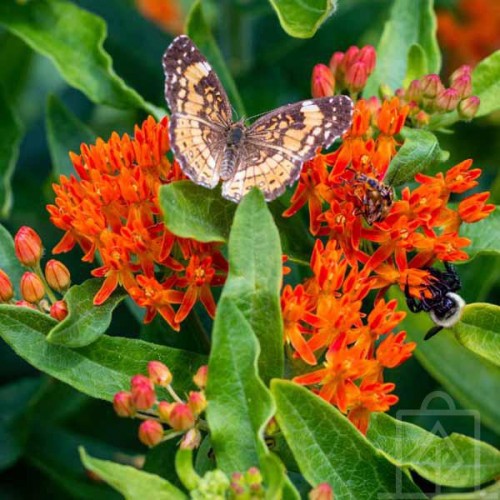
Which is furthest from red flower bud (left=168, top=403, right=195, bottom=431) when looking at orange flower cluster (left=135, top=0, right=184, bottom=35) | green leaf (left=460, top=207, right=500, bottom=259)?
orange flower cluster (left=135, top=0, right=184, bottom=35)

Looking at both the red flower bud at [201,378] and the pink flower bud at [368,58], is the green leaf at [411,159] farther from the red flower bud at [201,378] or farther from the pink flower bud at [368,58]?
the red flower bud at [201,378]

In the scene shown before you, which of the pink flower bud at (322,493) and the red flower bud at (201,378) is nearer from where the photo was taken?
the pink flower bud at (322,493)

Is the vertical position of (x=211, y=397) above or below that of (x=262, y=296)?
below

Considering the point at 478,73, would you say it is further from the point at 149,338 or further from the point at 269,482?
the point at 269,482

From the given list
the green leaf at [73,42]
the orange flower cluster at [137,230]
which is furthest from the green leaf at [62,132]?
the orange flower cluster at [137,230]

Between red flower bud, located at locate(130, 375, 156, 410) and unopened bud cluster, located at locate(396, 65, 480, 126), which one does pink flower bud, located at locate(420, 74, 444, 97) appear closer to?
unopened bud cluster, located at locate(396, 65, 480, 126)

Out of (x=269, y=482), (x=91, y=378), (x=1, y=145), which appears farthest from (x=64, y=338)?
(x=1, y=145)
